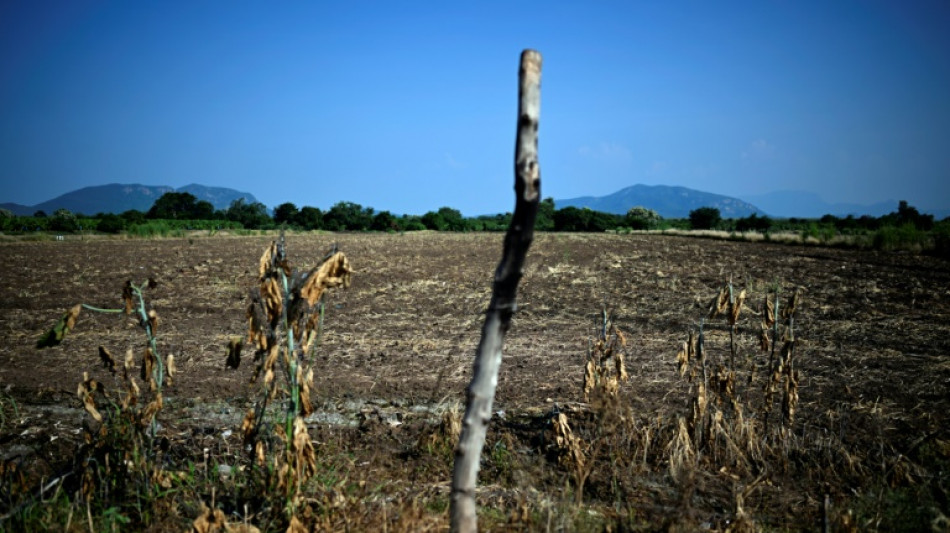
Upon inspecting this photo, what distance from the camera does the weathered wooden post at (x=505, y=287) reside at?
2.11m

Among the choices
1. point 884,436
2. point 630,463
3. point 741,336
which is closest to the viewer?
point 630,463

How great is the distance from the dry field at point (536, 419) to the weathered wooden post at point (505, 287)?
2.59ft

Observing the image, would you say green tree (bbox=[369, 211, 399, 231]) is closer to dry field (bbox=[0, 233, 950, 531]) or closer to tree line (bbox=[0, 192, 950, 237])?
tree line (bbox=[0, 192, 950, 237])

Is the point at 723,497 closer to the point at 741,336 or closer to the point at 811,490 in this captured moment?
the point at 811,490

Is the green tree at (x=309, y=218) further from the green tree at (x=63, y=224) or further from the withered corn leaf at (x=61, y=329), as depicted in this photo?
the withered corn leaf at (x=61, y=329)

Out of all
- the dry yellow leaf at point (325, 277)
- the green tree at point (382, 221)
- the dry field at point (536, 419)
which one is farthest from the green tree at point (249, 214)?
the dry yellow leaf at point (325, 277)

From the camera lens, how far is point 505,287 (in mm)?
2217

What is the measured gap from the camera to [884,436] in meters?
4.65

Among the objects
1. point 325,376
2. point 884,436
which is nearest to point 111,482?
point 325,376

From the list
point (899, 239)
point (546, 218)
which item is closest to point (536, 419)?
point (899, 239)

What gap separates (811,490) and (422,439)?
2.91m

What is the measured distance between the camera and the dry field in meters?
3.27

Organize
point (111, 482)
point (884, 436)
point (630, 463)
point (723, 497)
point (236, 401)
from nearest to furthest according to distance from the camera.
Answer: point (111, 482) → point (723, 497) → point (630, 463) → point (884, 436) → point (236, 401)

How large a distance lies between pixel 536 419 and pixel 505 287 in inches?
128
